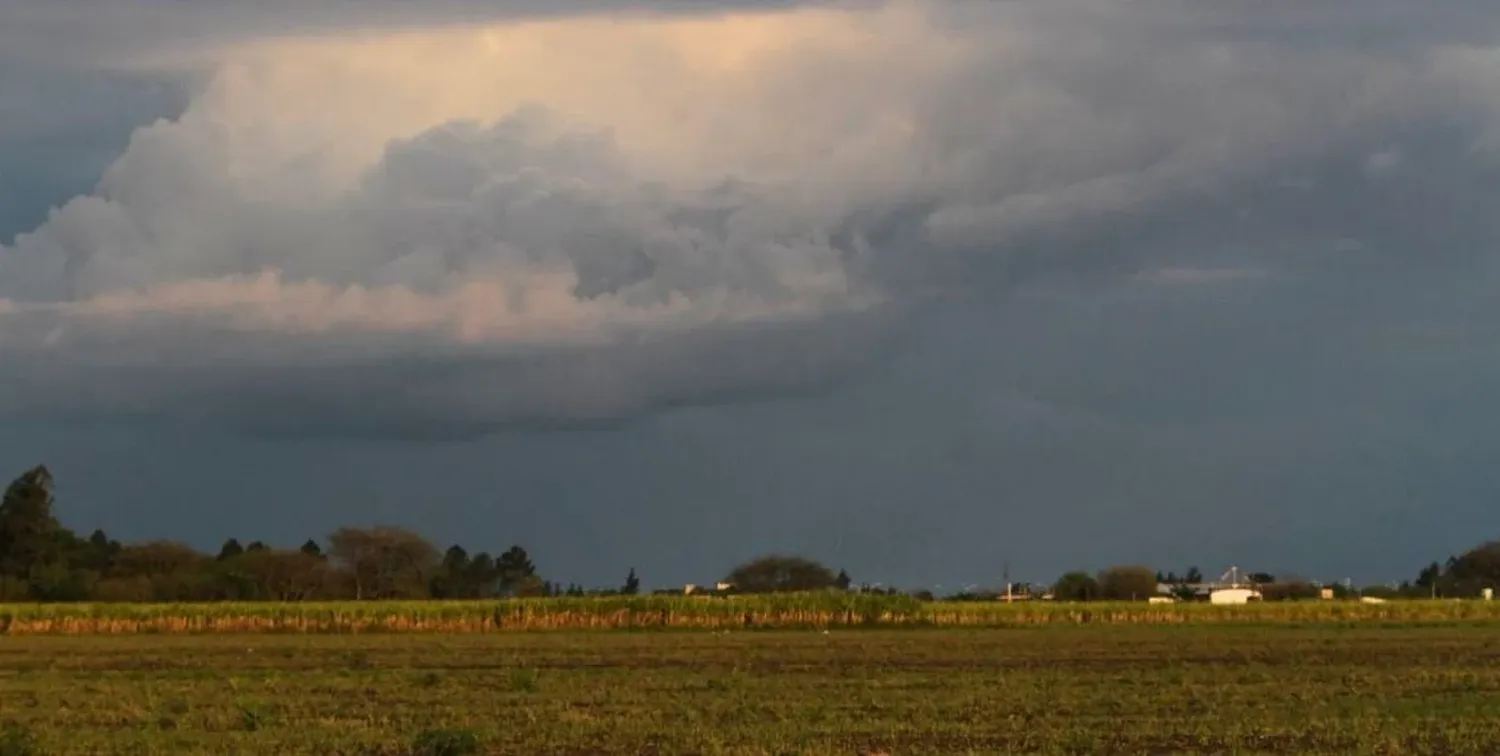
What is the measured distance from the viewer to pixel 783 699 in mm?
31141

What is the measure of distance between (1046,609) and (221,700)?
68754 mm

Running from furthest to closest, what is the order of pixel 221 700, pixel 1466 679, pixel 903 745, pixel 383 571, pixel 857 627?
pixel 383 571 < pixel 857 627 < pixel 1466 679 < pixel 221 700 < pixel 903 745

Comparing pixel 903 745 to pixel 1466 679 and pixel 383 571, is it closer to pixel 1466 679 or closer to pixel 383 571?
pixel 1466 679

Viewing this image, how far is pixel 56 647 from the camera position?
6569 centimetres

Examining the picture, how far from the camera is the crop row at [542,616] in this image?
8981 centimetres

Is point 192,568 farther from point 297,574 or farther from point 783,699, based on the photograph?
point 783,699

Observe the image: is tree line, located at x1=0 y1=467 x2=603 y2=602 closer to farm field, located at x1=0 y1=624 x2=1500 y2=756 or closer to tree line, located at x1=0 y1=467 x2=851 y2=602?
tree line, located at x1=0 y1=467 x2=851 y2=602

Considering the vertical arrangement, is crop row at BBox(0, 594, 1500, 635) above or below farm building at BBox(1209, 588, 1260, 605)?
below

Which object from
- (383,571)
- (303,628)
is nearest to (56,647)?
(303,628)

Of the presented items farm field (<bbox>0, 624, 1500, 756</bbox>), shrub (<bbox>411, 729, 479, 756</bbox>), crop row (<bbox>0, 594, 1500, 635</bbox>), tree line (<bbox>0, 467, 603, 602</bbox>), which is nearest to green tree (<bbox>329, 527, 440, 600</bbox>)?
tree line (<bbox>0, 467, 603, 602</bbox>)

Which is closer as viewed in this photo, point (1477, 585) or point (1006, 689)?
point (1006, 689)

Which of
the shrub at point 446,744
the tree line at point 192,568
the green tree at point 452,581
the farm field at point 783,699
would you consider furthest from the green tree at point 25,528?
the shrub at point 446,744

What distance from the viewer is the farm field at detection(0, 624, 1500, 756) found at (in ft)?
80.0

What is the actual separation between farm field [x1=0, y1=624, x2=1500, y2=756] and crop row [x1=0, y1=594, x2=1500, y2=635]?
110 ft
